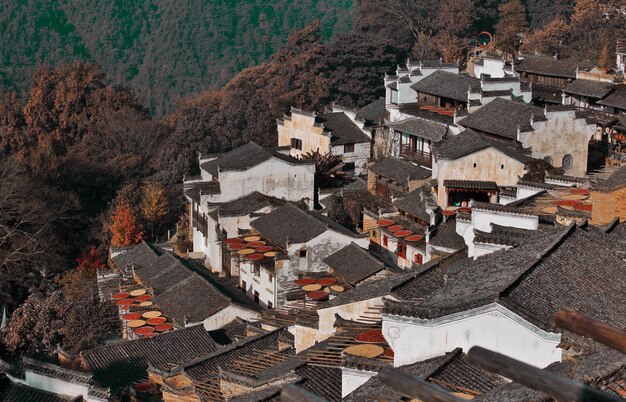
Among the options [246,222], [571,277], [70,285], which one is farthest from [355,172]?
[571,277]

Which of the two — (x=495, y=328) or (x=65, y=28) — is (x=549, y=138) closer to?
(x=495, y=328)

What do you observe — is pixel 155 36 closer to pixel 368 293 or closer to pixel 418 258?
pixel 418 258

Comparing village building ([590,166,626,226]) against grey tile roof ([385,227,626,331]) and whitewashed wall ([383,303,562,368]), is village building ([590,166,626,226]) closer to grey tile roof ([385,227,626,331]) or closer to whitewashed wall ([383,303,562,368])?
grey tile roof ([385,227,626,331])

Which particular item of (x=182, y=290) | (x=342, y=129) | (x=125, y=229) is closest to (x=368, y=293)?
(x=182, y=290)

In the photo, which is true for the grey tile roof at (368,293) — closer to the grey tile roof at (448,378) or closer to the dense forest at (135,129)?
the grey tile roof at (448,378)

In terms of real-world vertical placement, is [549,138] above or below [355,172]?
above

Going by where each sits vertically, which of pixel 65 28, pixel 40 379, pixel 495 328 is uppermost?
pixel 495 328

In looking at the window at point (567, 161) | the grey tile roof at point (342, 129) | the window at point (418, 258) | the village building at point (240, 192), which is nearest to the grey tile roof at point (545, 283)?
the window at point (418, 258)
